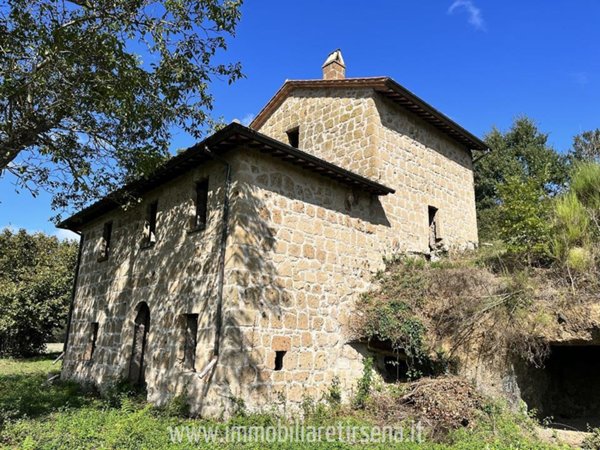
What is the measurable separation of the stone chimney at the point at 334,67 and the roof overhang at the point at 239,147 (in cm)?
522

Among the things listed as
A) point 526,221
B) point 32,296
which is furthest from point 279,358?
point 32,296

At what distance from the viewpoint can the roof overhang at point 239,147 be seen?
27.3ft

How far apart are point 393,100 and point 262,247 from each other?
7.30 meters

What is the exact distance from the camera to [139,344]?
10758 millimetres

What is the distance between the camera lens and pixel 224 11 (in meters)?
8.62

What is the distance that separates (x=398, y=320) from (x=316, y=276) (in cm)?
206

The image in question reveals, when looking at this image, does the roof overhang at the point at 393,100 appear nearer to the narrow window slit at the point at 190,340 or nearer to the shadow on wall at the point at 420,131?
the shadow on wall at the point at 420,131

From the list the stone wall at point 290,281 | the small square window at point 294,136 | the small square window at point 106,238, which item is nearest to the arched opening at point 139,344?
the small square window at point 106,238

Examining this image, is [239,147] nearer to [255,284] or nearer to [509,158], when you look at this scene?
[255,284]

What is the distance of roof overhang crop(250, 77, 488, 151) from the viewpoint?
1245cm

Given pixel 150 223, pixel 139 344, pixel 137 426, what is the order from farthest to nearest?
pixel 150 223
pixel 139 344
pixel 137 426

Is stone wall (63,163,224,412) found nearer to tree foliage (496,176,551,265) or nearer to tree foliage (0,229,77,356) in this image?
tree foliage (496,176,551,265)

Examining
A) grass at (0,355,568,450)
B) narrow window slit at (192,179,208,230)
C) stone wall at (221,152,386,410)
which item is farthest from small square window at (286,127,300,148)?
grass at (0,355,568,450)

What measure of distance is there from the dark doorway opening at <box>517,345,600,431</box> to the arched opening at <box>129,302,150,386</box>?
9.52 m
